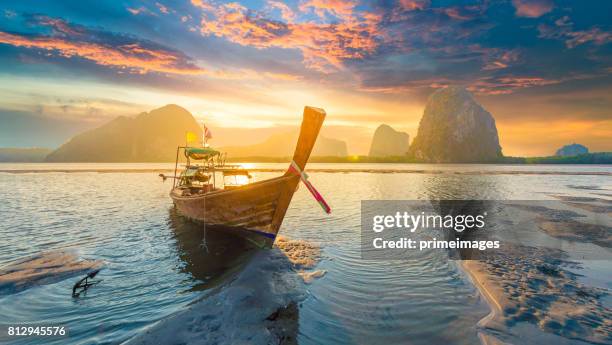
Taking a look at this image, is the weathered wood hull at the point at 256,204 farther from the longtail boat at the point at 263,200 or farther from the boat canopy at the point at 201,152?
the boat canopy at the point at 201,152

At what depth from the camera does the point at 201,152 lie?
20.9 meters

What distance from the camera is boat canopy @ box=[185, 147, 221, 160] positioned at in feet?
67.7

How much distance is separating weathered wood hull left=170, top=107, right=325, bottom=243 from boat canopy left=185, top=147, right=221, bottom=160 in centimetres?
589

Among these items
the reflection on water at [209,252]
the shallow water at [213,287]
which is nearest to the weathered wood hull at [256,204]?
the reflection on water at [209,252]

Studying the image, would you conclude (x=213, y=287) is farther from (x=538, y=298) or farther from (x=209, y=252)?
(x=538, y=298)

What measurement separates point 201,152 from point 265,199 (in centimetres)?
1035

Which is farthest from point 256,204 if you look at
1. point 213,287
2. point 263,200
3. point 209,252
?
point 213,287

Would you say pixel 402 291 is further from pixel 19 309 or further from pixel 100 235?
pixel 100 235

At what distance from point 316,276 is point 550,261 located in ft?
32.7

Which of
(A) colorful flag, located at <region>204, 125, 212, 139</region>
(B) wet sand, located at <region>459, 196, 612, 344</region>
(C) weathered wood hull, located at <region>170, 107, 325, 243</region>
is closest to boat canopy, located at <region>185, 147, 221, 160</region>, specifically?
(A) colorful flag, located at <region>204, 125, 212, 139</region>

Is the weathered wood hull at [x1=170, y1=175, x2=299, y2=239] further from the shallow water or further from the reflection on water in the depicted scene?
the shallow water

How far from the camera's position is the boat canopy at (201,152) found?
20.6m

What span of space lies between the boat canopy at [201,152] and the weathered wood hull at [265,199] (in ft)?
19.3

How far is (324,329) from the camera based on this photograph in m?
7.15
